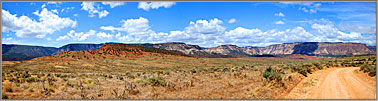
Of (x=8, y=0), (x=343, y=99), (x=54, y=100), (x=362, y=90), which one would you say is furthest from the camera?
(x=8, y=0)

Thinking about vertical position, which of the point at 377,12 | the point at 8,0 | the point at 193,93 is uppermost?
the point at 8,0

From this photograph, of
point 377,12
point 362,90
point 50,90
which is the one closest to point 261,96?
point 362,90

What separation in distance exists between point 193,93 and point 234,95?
2352 millimetres

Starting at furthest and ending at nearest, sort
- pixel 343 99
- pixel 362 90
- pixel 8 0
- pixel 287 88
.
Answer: pixel 287 88 → pixel 8 0 → pixel 362 90 → pixel 343 99

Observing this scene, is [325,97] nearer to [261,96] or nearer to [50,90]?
[261,96]

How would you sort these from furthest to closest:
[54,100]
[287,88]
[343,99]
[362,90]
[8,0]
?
[287,88], [8,0], [362,90], [54,100], [343,99]

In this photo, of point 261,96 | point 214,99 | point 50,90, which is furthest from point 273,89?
point 50,90

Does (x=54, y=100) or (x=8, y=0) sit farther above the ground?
(x=8, y=0)

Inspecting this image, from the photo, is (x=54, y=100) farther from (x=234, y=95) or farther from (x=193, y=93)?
(x=234, y=95)

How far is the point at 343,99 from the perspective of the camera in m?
9.14

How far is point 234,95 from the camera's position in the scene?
11.7 meters

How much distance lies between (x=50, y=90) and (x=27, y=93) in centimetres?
104

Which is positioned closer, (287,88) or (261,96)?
(261,96)

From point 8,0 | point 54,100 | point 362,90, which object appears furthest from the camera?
point 8,0
